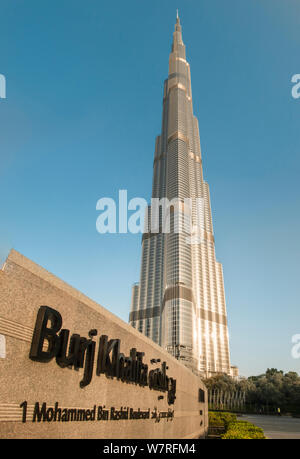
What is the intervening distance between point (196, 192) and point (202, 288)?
59.4 meters

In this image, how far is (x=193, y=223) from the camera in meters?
177

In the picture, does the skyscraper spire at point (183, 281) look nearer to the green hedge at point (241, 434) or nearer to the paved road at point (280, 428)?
the paved road at point (280, 428)

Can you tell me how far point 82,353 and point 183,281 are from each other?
139 m

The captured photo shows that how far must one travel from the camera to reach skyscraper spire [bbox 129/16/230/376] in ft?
449

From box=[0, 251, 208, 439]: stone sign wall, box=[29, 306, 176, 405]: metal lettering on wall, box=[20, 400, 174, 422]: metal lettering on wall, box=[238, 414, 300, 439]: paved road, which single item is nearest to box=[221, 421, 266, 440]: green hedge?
box=[20, 400, 174, 422]: metal lettering on wall

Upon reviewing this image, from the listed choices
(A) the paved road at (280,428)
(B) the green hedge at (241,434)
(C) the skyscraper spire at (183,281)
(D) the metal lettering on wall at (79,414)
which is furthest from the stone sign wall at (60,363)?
(C) the skyscraper spire at (183,281)

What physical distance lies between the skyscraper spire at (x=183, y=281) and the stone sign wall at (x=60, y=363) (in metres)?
119

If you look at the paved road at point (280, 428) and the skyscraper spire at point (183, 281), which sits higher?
the skyscraper spire at point (183, 281)

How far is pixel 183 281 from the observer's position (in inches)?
5655

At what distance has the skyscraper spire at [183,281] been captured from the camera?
449 feet

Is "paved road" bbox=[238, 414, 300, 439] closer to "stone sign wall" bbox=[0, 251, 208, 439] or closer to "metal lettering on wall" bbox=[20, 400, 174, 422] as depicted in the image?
"metal lettering on wall" bbox=[20, 400, 174, 422]

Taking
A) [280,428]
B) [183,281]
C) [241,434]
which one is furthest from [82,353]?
[183,281]
